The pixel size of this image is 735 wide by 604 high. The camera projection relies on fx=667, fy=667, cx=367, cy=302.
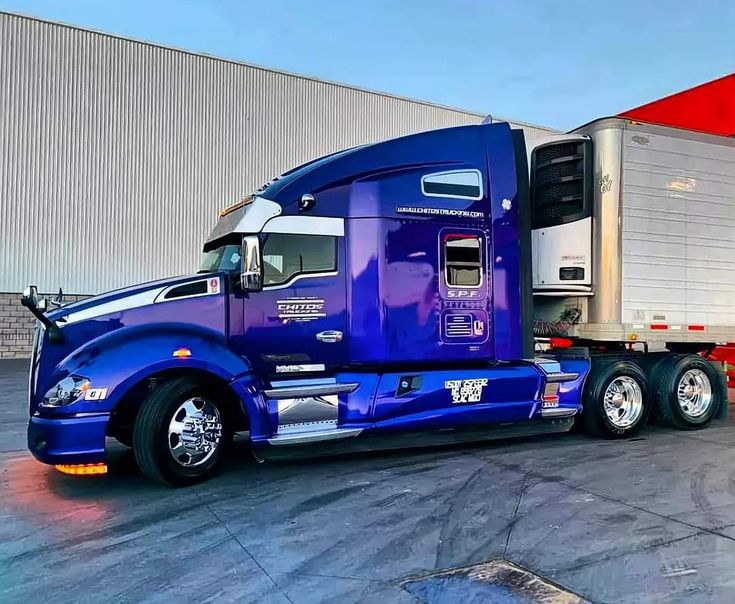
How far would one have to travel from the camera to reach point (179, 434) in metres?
5.94

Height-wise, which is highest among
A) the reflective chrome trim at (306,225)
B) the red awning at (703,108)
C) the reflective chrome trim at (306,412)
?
the red awning at (703,108)

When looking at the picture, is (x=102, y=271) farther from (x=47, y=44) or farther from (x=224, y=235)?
(x=224, y=235)

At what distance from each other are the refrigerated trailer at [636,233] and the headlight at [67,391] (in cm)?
560

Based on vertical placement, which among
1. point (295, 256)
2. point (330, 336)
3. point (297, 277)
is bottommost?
point (330, 336)

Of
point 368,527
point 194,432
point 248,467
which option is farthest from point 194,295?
point 368,527

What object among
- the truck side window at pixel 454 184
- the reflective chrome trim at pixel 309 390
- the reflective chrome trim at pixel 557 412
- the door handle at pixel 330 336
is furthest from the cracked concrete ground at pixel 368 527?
the truck side window at pixel 454 184

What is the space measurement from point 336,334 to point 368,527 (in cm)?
230

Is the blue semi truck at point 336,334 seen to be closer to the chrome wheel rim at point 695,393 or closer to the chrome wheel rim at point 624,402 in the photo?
the chrome wheel rim at point 624,402

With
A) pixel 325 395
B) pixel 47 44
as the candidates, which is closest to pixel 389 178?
pixel 325 395

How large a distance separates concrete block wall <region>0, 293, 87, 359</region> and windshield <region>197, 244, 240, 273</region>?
13008 millimetres

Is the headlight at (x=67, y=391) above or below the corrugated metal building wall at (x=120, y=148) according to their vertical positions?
below

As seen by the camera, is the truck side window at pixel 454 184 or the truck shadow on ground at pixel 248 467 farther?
the truck side window at pixel 454 184

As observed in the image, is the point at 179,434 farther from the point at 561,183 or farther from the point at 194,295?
the point at 561,183

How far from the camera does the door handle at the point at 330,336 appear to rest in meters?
6.73
